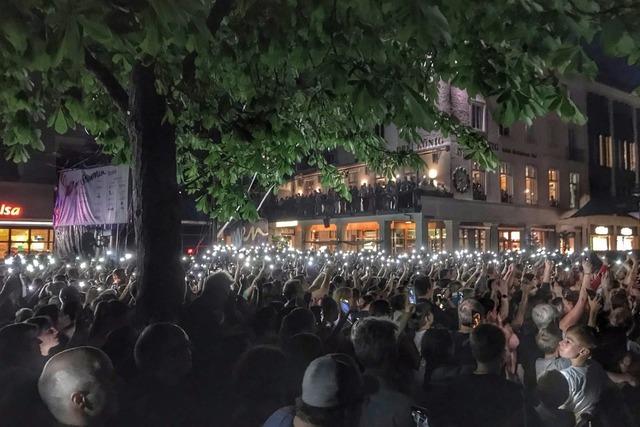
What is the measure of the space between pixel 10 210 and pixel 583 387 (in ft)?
94.4

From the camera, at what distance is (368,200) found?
3188 cm

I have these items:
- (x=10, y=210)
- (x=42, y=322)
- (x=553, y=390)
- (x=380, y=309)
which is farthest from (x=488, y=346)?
(x=10, y=210)

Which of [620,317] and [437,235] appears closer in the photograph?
[620,317]

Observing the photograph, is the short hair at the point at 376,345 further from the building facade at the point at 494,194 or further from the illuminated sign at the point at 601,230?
the illuminated sign at the point at 601,230

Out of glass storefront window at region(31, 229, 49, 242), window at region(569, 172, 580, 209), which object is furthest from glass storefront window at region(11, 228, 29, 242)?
window at region(569, 172, 580, 209)

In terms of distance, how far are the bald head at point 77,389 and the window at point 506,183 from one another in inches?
1300

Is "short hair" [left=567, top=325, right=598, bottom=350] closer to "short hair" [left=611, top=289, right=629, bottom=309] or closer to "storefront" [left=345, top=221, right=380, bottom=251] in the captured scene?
"short hair" [left=611, top=289, right=629, bottom=309]

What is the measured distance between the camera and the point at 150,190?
204 inches

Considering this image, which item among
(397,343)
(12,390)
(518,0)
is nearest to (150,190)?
(12,390)

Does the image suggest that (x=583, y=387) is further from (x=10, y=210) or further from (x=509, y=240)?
(x=509, y=240)

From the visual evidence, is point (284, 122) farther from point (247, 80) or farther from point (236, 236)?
point (236, 236)

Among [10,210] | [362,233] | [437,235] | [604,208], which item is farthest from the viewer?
[604,208]

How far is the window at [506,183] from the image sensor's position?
33.9 m

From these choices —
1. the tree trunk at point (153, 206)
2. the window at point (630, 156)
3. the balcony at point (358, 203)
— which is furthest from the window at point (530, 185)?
the tree trunk at point (153, 206)
